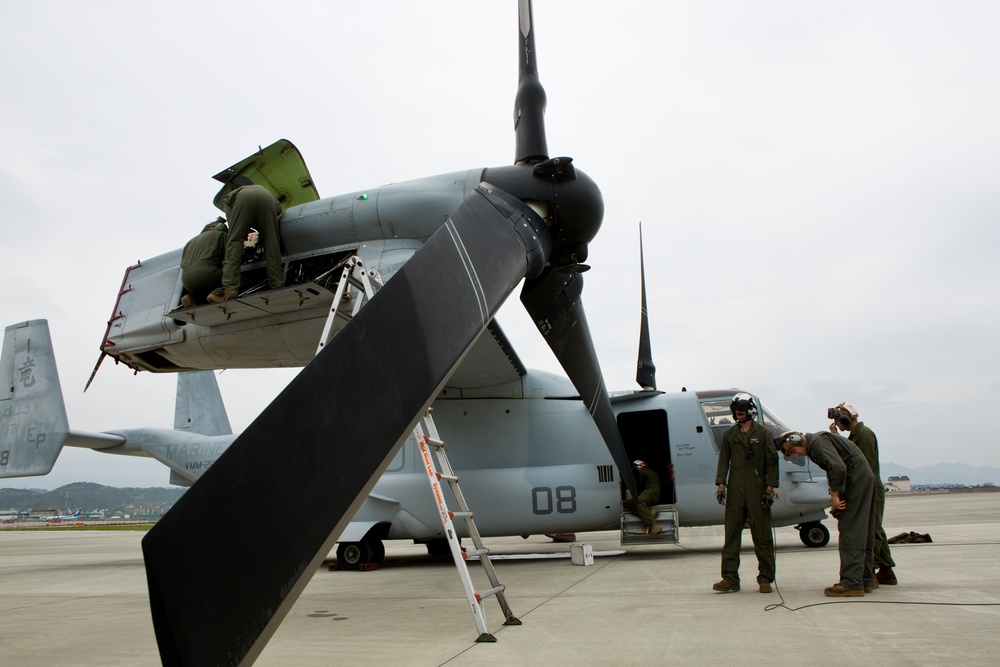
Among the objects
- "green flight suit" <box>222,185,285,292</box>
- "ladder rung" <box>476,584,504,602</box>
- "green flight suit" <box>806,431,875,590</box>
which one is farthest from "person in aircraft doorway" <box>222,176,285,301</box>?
"green flight suit" <box>806,431,875,590</box>

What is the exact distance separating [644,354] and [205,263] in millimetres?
7553

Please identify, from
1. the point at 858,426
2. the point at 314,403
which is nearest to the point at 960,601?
the point at 858,426

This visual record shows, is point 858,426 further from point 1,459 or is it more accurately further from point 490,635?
point 1,459

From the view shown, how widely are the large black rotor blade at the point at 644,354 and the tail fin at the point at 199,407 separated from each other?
10555mm

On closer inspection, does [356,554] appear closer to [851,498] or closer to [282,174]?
[282,174]

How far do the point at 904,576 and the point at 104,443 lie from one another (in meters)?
12.7

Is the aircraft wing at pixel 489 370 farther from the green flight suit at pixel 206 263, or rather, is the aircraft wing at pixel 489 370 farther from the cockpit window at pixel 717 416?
the green flight suit at pixel 206 263

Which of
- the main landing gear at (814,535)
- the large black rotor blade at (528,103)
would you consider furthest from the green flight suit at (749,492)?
the main landing gear at (814,535)

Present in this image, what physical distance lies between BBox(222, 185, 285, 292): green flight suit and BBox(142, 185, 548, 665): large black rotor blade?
3.46m

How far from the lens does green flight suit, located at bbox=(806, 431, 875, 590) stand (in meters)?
5.43

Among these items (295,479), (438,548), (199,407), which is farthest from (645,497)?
(199,407)

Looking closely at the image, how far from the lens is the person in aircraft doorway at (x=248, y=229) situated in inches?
227

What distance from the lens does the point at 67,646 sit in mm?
4688

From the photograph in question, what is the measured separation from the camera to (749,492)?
5.96 m
